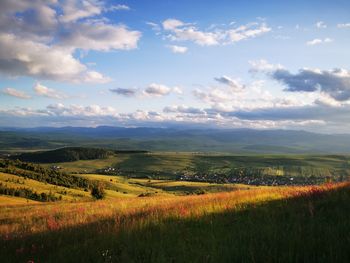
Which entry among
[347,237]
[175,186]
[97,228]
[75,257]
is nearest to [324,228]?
[347,237]

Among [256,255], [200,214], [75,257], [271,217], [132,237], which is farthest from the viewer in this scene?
[200,214]

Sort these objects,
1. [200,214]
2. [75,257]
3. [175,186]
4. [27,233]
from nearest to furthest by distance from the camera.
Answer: [75,257], [27,233], [200,214], [175,186]

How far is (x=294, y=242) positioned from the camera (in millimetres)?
6164

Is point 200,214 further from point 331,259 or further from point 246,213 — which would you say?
point 331,259

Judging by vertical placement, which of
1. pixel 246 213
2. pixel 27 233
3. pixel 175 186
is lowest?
pixel 175 186

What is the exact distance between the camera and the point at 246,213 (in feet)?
32.7

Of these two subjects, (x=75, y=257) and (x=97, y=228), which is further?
(x=97, y=228)

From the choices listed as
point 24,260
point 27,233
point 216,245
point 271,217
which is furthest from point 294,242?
point 27,233

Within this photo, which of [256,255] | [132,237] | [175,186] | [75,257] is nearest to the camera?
[256,255]

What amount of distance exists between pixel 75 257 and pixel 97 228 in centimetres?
261

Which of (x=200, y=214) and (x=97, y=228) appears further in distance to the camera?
(x=200, y=214)

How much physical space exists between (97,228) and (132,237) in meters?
1.82

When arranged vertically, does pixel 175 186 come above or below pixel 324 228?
below

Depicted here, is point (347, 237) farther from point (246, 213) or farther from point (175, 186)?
point (175, 186)
